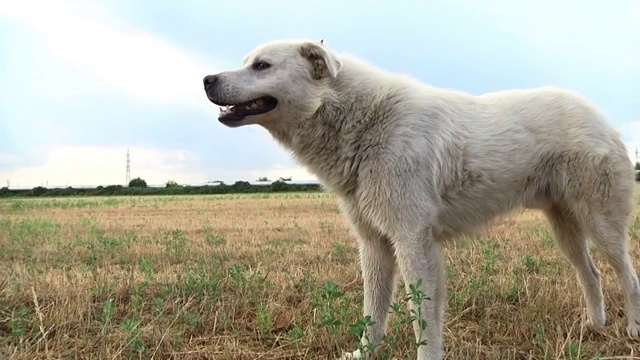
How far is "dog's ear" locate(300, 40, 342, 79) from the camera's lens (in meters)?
3.94

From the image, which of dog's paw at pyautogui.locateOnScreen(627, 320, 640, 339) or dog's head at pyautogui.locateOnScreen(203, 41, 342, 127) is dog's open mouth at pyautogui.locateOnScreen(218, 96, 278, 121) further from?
dog's paw at pyautogui.locateOnScreen(627, 320, 640, 339)

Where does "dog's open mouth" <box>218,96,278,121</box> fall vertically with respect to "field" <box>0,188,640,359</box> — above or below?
above

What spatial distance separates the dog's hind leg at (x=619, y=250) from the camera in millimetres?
4375

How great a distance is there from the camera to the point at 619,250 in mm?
4465

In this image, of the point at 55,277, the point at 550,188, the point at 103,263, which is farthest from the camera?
the point at 103,263

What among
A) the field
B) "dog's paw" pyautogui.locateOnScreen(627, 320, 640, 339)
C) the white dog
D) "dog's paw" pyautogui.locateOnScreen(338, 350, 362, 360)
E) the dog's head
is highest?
the dog's head

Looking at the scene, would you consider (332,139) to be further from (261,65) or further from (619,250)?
(619,250)

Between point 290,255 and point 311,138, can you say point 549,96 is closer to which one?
point 311,138

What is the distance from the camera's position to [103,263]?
718 cm

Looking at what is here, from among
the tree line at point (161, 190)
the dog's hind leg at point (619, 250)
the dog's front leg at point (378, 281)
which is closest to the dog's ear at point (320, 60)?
the dog's front leg at point (378, 281)

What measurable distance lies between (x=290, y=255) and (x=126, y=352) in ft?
13.3

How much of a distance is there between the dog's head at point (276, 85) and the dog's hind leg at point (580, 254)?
2.22m

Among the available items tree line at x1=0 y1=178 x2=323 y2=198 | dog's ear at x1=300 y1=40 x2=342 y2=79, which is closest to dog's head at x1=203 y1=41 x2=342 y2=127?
dog's ear at x1=300 y1=40 x2=342 y2=79

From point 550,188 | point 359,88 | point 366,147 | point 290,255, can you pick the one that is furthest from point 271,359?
point 290,255
